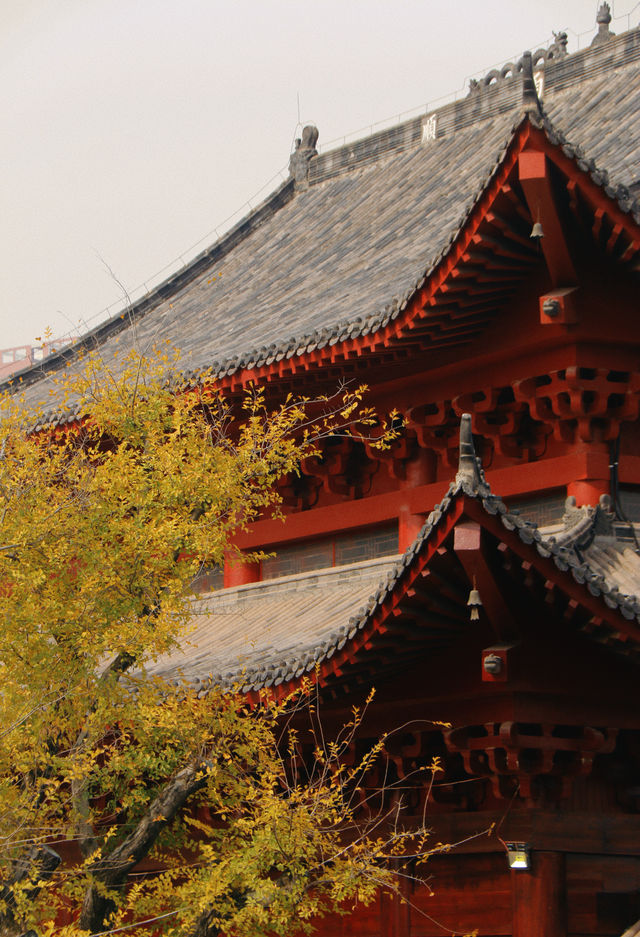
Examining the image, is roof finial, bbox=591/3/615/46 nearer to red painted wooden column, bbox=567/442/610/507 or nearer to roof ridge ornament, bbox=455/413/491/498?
red painted wooden column, bbox=567/442/610/507

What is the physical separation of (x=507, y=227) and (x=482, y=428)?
187 cm

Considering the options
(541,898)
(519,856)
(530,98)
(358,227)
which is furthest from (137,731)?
(358,227)

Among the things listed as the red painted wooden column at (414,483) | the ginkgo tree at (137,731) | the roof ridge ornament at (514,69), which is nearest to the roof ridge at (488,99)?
the roof ridge ornament at (514,69)

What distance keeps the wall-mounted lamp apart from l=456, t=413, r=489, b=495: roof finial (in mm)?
2717

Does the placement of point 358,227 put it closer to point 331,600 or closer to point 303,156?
point 303,156

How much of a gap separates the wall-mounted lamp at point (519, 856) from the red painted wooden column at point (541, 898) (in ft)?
0.25

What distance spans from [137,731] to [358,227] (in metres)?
10.2

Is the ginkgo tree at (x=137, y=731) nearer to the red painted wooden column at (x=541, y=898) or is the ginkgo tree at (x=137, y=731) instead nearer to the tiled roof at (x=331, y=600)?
the tiled roof at (x=331, y=600)

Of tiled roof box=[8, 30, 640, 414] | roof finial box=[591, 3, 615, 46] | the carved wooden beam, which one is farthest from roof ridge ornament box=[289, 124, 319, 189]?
the carved wooden beam

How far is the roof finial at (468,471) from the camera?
9008mm

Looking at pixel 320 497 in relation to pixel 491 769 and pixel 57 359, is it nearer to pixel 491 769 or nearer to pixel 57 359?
pixel 491 769

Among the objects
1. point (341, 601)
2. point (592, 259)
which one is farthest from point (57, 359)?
point (592, 259)

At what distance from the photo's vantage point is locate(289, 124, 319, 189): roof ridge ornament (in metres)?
22.4

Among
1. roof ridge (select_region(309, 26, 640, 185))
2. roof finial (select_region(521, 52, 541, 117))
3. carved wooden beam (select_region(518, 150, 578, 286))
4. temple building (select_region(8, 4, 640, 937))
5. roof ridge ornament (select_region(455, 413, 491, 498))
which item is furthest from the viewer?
roof ridge (select_region(309, 26, 640, 185))
